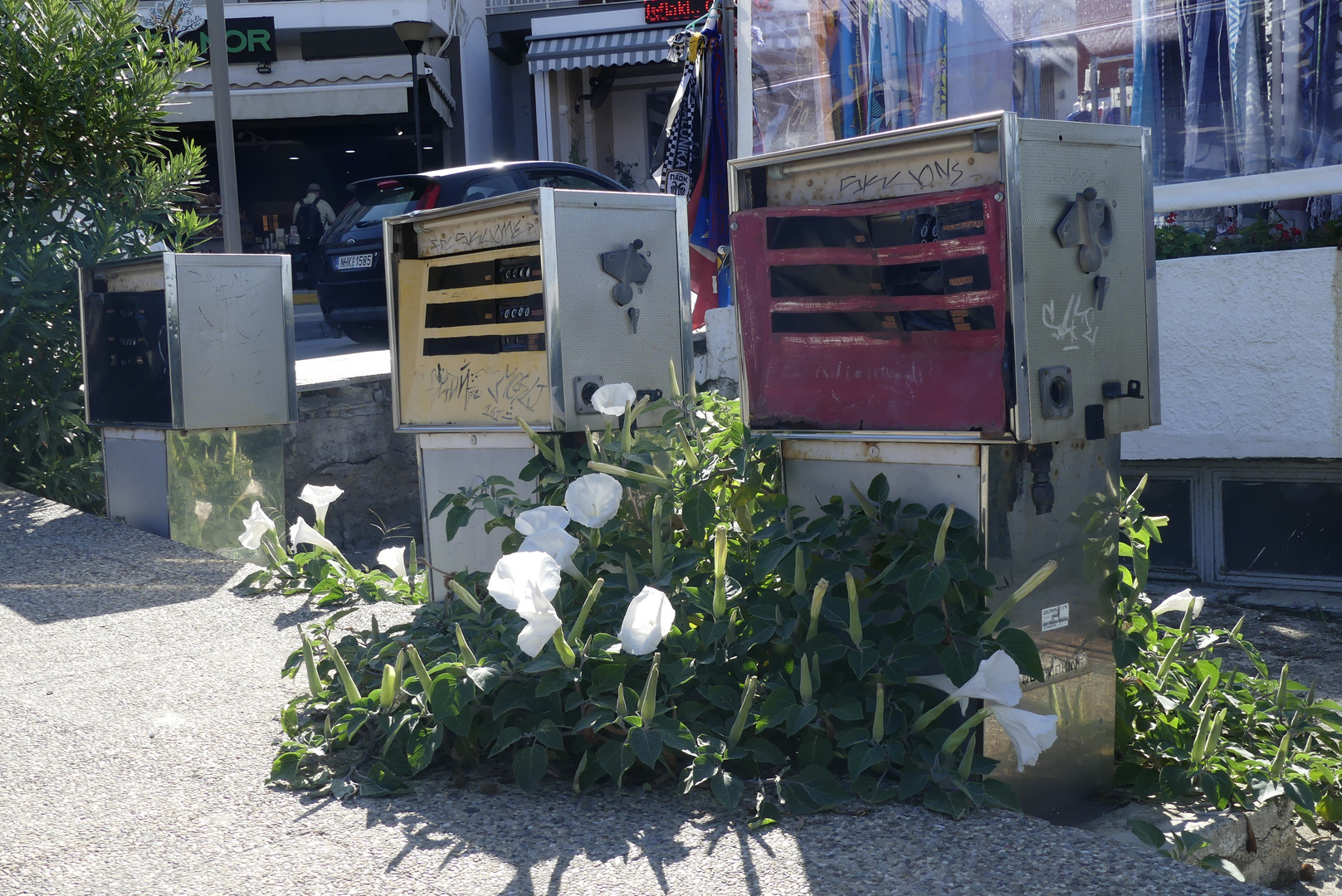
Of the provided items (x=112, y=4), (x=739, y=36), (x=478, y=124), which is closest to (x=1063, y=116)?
(x=739, y=36)

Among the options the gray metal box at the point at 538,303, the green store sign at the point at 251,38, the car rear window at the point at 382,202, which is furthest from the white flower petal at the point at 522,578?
the green store sign at the point at 251,38

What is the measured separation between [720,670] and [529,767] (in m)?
0.48

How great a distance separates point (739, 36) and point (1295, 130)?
9.44ft

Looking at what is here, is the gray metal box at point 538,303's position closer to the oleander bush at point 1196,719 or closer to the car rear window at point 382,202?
the oleander bush at point 1196,719

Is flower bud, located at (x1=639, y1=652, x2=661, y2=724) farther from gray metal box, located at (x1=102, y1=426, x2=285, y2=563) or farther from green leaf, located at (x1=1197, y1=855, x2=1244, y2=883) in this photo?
gray metal box, located at (x1=102, y1=426, x2=285, y2=563)

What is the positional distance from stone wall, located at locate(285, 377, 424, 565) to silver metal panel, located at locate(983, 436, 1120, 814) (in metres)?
4.04

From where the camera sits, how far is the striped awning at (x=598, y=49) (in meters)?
17.6

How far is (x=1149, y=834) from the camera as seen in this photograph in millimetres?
2361

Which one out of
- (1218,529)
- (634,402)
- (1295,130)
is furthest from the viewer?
(1218,529)

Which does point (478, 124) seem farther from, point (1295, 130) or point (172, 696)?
point (172, 696)

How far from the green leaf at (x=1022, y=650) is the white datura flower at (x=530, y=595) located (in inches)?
36.8

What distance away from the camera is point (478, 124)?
64.8 ft

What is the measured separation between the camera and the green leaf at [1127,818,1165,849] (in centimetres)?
Answer: 235

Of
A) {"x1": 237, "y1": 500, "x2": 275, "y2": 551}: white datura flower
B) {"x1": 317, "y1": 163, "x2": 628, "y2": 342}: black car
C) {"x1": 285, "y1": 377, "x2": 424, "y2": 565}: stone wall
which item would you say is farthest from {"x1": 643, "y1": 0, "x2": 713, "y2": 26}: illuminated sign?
{"x1": 237, "y1": 500, "x2": 275, "y2": 551}: white datura flower
